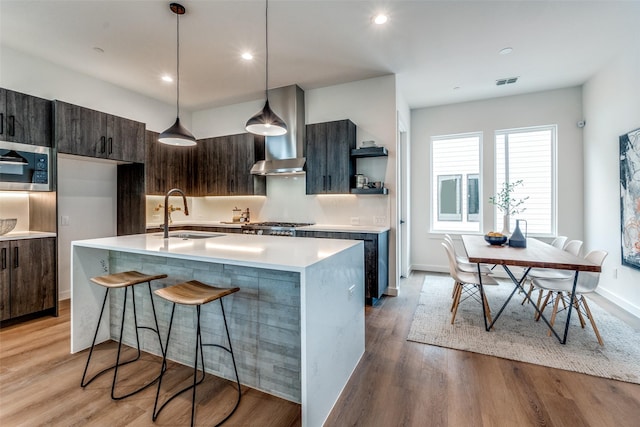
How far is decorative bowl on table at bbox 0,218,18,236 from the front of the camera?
122 inches

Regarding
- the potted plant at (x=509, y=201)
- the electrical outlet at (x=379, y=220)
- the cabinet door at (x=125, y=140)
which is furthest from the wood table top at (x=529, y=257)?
the cabinet door at (x=125, y=140)

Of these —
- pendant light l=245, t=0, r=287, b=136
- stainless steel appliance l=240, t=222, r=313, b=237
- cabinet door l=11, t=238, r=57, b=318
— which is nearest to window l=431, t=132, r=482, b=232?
stainless steel appliance l=240, t=222, r=313, b=237

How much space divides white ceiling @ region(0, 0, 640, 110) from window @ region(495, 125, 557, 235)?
849mm

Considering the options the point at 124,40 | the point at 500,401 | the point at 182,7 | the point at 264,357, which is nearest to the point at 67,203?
the point at 124,40

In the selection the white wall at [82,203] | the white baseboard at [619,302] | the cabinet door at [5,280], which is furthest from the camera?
the white wall at [82,203]

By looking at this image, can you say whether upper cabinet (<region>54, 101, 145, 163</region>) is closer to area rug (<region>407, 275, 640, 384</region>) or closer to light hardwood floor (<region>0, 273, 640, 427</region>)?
light hardwood floor (<region>0, 273, 640, 427</region>)

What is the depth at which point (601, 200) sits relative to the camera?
398 cm

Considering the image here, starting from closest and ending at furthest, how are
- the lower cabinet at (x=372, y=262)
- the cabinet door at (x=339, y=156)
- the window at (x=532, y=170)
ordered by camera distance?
1. the lower cabinet at (x=372, y=262)
2. the cabinet door at (x=339, y=156)
3. the window at (x=532, y=170)

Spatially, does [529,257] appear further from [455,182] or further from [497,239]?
[455,182]

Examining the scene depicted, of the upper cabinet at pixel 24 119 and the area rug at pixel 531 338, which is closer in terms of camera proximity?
the area rug at pixel 531 338

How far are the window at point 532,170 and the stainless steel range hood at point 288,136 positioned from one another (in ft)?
11.4

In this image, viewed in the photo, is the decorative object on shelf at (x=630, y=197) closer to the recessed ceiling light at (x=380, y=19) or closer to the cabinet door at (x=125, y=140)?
the recessed ceiling light at (x=380, y=19)

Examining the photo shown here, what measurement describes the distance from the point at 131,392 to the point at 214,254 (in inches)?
47.0

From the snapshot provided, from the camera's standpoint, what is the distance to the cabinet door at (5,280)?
116 inches
